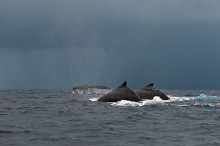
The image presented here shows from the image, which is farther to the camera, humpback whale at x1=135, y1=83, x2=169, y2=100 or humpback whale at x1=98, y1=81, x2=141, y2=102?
humpback whale at x1=135, y1=83, x2=169, y2=100

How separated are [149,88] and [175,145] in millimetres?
23694

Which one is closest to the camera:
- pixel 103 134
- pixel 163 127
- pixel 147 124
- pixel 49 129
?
pixel 103 134

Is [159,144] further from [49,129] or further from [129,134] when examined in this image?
[49,129]

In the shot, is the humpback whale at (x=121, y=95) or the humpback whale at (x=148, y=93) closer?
the humpback whale at (x=121, y=95)

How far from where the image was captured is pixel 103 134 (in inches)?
445

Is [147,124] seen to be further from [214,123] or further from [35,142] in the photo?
[35,142]

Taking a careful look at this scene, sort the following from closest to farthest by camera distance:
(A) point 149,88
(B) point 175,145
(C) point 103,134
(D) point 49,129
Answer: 1. (B) point 175,145
2. (C) point 103,134
3. (D) point 49,129
4. (A) point 149,88

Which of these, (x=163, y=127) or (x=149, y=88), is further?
(x=149, y=88)

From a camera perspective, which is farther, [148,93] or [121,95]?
[148,93]

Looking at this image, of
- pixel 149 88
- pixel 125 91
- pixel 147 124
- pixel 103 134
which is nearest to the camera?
pixel 103 134

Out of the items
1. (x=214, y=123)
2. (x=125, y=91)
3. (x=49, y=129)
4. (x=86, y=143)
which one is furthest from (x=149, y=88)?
(x=86, y=143)

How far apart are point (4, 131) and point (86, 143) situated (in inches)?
145

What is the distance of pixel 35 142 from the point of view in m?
9.78

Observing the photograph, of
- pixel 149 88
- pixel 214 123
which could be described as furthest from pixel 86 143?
pixel 149 88
